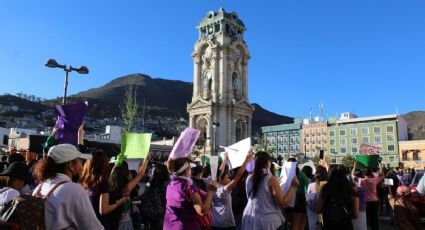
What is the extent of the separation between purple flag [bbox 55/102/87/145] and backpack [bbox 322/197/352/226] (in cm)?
532

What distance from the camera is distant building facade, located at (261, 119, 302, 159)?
412 feet

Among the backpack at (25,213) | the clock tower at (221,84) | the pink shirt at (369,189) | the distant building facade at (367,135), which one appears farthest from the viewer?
the distant building facade at (367,135)

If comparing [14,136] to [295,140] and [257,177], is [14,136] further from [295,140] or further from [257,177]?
[295,140]

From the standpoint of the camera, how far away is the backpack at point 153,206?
759cm

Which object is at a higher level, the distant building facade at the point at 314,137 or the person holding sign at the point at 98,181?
the distant building facade at the point at 314,137

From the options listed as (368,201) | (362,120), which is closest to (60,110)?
(368,201)

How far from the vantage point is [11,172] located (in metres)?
4.71

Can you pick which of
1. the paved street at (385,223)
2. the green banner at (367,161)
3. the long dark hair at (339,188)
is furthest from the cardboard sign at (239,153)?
the paved street at (385,223)

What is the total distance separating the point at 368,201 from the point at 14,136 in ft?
193

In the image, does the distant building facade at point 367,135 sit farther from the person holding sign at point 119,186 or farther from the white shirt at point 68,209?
the white shirt at point 68,209

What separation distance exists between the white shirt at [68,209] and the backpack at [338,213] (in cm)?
415

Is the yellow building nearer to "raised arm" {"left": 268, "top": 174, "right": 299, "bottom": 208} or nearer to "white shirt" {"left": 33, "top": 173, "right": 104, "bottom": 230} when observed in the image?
"raised arm" {"left": 268, "top": 174, "right": 299, "bottom": 208}

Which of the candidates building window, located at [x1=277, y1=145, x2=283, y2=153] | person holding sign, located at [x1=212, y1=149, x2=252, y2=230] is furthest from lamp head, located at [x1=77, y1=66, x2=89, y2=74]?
building window, located at [x1=277, y1=145, x2=283, y2=153]

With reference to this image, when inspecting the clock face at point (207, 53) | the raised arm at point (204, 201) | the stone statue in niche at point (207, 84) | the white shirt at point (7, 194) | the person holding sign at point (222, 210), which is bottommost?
the person holding sign at point (222, 210)
